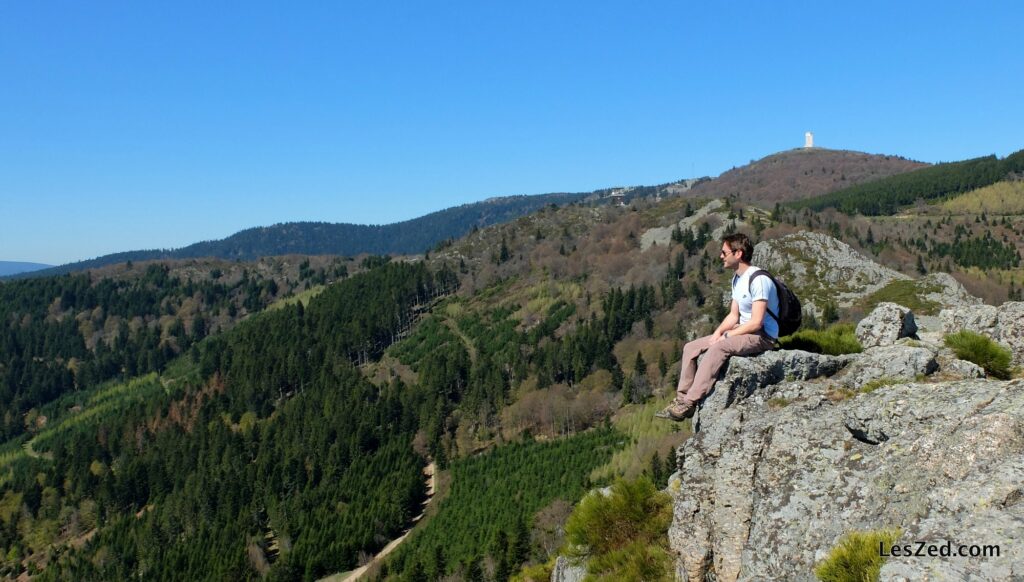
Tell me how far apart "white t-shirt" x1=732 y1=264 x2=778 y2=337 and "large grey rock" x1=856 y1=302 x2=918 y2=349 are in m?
3.43

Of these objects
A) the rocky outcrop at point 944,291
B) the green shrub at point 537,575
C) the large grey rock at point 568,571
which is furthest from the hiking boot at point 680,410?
the rocky outcrop at point 944,291

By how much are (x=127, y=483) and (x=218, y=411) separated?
31041mm

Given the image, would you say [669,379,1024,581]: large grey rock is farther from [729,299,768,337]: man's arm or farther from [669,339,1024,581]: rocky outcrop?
[729,299,768,337]: man's arm

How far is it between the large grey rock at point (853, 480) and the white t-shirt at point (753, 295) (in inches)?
48.9

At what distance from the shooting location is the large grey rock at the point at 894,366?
10.9 m

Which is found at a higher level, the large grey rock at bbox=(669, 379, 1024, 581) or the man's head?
the man's head

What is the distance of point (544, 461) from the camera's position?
91250 millimetres

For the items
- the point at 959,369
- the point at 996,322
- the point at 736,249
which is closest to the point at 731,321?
the point at 736,249

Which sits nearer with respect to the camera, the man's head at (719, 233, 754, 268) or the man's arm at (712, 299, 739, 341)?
the man's head at (719, 233, 754, 268)

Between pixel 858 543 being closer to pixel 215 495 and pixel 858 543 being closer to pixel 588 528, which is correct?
pixel 588 528

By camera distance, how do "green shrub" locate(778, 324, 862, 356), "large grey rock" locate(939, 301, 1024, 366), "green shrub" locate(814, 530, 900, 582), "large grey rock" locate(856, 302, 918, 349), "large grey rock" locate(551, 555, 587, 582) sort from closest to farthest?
"green shrub" locate(814, 530, 900, 582), "large grey rock" locate(939, 301, 1024, 366), "green shrub" locate(778, 324, 862, 356), "large grey rock" locate(856, 302, 918, 349), "large grey rock" locate(551, 555, 587, 582)

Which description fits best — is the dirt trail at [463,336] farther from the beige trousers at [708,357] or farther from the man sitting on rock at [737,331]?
the man sitting on rock at [737,331]

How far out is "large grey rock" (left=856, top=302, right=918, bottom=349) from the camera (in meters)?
13.7

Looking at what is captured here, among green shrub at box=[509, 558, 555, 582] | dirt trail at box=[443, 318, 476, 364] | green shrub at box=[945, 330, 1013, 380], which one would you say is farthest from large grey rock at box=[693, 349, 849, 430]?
dirt trail at box=[443, 318, 476, 364]
